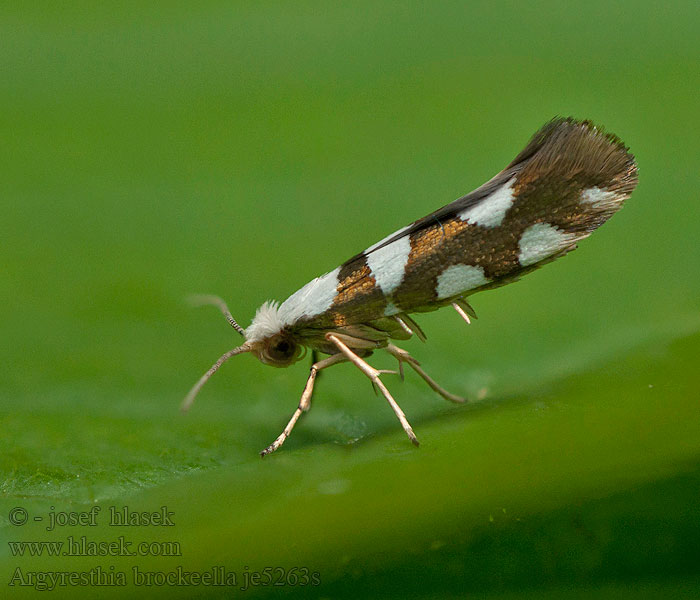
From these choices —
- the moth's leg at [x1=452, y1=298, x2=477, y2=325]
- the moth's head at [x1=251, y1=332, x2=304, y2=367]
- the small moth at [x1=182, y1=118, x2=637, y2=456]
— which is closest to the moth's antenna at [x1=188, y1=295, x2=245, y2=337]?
the small moth at [x1=182, y1=118, x2=637, y2=456]

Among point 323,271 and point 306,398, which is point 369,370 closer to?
point 306,398

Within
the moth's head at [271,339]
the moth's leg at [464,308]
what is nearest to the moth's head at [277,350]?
the moth's head at [271,339]

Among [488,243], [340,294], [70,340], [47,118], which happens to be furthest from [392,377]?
[47,118]

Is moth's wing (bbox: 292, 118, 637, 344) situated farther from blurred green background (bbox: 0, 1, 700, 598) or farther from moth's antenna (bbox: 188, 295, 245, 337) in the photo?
moth's antenna (bbox: 188, 295, 245, 337)

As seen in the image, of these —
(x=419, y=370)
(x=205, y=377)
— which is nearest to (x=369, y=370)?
(x=419, y=370)

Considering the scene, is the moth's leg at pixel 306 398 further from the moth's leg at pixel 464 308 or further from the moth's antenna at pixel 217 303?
the moth's leg at pixel 464 308

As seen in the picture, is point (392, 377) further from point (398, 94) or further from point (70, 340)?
point (398, 94)
